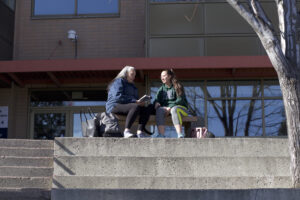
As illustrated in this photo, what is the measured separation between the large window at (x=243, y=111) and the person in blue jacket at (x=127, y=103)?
442 cm

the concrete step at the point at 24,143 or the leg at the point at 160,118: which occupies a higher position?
the leg at the point at 160,118

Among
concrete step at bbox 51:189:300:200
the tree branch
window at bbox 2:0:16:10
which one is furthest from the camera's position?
window at bbox 2:0:16:10

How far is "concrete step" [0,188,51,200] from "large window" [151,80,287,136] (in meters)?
6.02

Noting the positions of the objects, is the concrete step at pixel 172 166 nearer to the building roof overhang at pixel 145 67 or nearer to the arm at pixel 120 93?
the arm at pixel 120 93

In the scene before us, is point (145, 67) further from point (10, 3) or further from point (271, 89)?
point (10, 3)

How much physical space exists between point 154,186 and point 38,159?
1.84 m

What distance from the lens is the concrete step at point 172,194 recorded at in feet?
19.3

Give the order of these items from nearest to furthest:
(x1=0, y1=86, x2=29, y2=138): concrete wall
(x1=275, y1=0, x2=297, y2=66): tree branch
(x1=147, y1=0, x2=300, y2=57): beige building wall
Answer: (x1=275, y1=0, x2=297, y2=66): tree branch, (x1=147, y1=0, x2=300, y2=57): beige building wall, (x1=0, y1=86, x2=29, y2=138): concrete wall

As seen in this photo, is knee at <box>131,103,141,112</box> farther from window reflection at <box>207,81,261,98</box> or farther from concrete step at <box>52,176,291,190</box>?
window reflection at <box>207,81,261,98</box>

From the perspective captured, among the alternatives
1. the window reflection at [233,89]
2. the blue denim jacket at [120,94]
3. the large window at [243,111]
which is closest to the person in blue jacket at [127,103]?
the blue denim jacket at [120,94]

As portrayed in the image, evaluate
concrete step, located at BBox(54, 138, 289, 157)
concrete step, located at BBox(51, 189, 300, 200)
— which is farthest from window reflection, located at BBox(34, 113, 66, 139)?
concrete step, located at BBox(51, 189, 300, 200)

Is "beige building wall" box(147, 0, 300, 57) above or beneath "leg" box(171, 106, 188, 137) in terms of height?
above

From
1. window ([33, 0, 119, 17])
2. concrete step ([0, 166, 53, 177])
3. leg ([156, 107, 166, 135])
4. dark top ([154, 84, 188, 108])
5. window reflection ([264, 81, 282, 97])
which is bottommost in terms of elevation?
concrete step ([0, 166, 53, 177])

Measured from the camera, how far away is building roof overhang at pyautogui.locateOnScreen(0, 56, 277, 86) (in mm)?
12039
